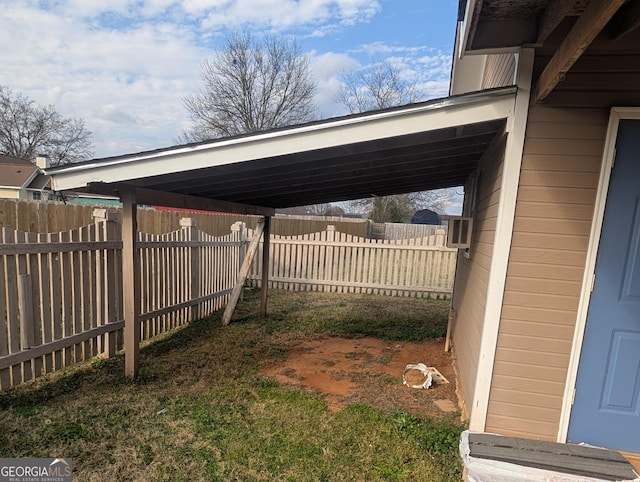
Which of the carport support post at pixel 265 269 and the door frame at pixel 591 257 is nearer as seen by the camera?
the door frame at pixel 591 257

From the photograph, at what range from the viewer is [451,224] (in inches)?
157

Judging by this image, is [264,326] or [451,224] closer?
[451,224]

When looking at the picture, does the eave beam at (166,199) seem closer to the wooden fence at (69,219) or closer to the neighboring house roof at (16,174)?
the wooden fence at (69,219)

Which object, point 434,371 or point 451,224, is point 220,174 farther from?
point 434,371

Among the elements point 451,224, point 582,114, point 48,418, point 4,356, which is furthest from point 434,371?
point 4,356

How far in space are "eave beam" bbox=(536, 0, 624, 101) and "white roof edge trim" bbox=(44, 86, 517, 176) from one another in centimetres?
43

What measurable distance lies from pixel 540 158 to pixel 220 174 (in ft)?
8.40

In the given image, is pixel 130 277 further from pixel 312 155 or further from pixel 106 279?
pixel 312 155

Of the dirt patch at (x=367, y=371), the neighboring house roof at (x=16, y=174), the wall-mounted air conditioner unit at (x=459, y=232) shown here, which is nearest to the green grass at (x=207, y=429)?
the dirt patch at (x=367, y=371)

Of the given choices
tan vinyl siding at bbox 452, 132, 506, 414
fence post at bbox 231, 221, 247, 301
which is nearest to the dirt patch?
tan vinyl siding at bbox 452, 132, 506, 414

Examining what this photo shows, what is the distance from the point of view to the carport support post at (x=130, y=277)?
3.28 m

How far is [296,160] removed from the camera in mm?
2912

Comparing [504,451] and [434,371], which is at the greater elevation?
[504,451]

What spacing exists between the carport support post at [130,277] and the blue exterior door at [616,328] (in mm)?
3768
